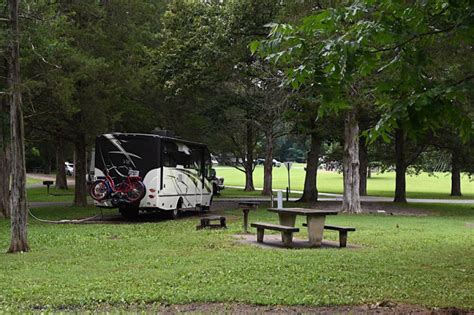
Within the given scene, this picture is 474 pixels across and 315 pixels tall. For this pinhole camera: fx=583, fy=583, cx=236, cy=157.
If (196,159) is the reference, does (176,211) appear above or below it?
below

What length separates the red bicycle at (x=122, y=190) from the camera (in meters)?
21.0

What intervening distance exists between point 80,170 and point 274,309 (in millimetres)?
22749

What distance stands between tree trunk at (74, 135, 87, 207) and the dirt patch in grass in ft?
69.7

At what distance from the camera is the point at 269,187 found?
146 ft

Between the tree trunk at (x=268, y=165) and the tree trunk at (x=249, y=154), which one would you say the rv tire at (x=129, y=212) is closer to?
the tree trunk at (x=268, y=165)

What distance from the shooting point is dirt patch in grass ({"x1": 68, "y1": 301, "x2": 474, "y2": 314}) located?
7.18m

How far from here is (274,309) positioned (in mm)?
7484

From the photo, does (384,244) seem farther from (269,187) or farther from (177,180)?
(269,187)

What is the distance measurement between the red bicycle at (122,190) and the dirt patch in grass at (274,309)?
1361 cm

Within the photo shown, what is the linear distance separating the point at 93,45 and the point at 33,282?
17165 millimetres

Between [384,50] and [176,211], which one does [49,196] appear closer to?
[176,211]

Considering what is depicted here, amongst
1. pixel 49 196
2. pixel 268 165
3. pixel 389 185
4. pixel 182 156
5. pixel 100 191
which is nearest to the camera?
pixel 100 191

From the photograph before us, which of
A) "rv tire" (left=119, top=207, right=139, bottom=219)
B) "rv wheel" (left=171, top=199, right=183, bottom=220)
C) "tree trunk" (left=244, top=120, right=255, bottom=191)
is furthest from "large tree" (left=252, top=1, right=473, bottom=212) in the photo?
"tree trunk" (left=244, top=120, right=255, bottom=191)

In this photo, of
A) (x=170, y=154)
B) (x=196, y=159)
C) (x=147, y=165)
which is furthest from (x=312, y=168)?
(x=147, y=165)
